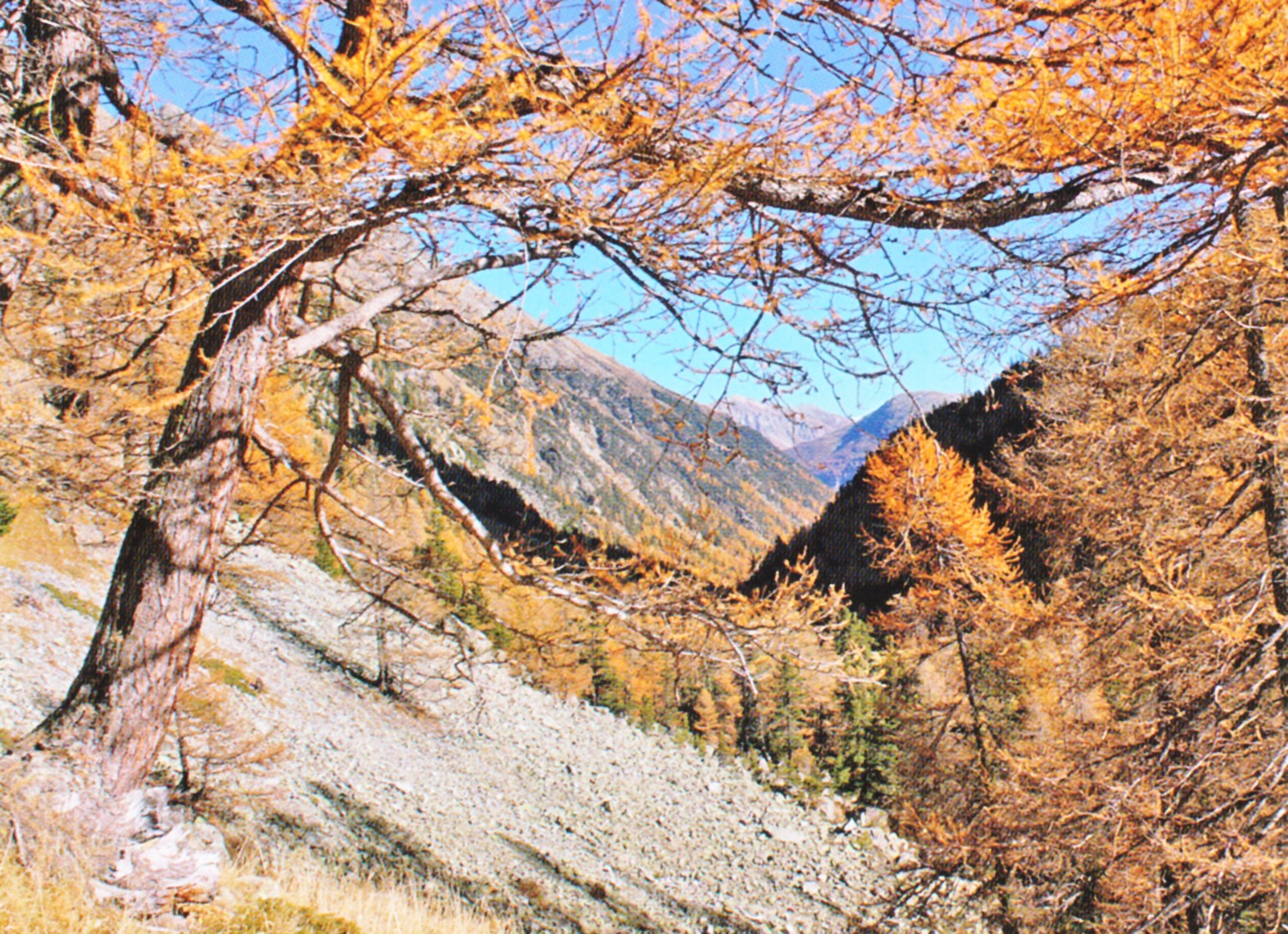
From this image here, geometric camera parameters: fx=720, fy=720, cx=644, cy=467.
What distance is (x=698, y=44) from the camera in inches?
86.7

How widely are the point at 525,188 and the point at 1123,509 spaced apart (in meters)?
6.03

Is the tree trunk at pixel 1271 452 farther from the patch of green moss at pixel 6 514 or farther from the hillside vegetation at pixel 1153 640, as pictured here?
the patch of green moss at pixel 6 514

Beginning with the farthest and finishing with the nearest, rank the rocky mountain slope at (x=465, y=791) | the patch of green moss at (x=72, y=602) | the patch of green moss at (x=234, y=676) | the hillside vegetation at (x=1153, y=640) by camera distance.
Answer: the patch of green moss at (x=234, y=676)
the patch of green moss at (x=72, y=602)
the rocky mountain slope at (x=465, y=791)
the hillside vegetation at (x=1153, y=640)

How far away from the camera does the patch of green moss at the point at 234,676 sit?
1611 centimetres

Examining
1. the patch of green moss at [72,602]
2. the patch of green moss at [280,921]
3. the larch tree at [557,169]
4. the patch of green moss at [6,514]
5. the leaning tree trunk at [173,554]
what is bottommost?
the patch of green moss at [72,602]

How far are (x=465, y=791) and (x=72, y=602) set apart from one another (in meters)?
9.99

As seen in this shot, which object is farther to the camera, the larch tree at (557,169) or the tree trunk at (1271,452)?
the tree trunk at (1271,452)

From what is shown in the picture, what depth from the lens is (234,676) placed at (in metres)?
17.3

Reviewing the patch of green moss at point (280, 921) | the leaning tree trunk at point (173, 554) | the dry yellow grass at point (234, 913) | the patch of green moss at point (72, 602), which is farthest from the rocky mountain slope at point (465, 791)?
the leaning tree trunk at point (173, 554)

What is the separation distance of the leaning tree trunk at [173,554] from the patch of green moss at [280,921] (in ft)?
2.28

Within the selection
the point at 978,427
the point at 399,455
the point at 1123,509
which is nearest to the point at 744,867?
the point at 1123,509

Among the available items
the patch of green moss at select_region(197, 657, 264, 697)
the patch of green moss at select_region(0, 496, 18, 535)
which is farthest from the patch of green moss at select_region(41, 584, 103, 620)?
the patch of green moss at select_region(197, 657, 264, 697)

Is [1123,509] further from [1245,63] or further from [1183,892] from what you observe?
[1245,63]

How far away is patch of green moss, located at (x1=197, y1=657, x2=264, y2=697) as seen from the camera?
634 inches
